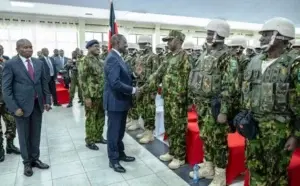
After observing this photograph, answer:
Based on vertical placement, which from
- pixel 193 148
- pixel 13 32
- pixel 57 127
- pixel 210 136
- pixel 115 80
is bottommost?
pixel 57 127

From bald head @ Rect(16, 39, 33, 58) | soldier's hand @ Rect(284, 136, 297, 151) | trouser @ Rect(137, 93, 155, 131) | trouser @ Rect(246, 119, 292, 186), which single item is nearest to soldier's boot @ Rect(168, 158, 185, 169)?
trouser @ Rect(137, 93, 155, 131)

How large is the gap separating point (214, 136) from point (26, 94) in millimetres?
2041

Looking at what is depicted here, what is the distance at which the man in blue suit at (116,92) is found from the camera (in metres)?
2.61

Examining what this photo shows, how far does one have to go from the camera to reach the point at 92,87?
138 inches

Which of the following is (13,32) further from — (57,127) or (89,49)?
(89,49)

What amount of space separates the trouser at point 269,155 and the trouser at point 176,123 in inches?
42.3

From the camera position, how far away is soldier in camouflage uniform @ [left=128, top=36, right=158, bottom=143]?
3.86 meters

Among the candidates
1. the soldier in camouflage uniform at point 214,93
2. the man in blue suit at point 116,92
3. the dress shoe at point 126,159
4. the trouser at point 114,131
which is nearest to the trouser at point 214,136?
the soldier in camouflage uniform at point 214,93

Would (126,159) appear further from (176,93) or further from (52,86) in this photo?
(52,86)

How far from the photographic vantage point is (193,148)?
2.93m

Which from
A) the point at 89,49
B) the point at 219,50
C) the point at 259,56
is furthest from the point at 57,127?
the point at 259,56

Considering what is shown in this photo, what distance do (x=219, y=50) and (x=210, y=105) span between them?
55 cm

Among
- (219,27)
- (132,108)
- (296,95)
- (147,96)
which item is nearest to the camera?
(296,95)

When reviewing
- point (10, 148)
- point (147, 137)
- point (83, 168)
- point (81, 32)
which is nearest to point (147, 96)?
point (147, 137)
